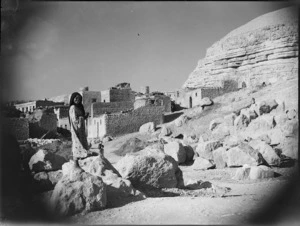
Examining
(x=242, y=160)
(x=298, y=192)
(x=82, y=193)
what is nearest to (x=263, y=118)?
(x=242, y=160)

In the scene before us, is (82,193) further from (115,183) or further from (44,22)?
(44,22)

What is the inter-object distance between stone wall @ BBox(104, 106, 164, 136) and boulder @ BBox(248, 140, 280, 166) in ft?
13.4

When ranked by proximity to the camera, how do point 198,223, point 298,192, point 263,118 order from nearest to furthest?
point 198,223 < point 298,192 < point 263,118

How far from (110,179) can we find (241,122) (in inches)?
231

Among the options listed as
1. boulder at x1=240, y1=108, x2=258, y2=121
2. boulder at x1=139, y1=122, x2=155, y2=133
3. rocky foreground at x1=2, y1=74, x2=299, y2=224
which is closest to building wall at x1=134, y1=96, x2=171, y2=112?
boulder at x1=139, y1=122, x2=155, y2=133

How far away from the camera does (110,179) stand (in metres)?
3.34

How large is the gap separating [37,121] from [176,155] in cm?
286

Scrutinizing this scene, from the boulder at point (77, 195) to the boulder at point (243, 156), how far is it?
3.39 meters

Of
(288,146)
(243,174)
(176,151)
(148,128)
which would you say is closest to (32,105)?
(176,151)

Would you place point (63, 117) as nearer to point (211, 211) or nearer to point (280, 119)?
point (211, 211)

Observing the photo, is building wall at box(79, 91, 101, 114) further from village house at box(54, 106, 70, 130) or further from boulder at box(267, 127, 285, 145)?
boulder at box(267, 127, 285, 145)

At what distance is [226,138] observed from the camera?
8172 millimetres

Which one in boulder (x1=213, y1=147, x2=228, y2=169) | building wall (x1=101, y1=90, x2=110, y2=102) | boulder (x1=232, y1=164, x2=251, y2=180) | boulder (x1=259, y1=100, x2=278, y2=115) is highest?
building wall (x1=101, y1=90, x2=110, y2=102)

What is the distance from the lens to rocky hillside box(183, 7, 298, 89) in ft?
58.0
